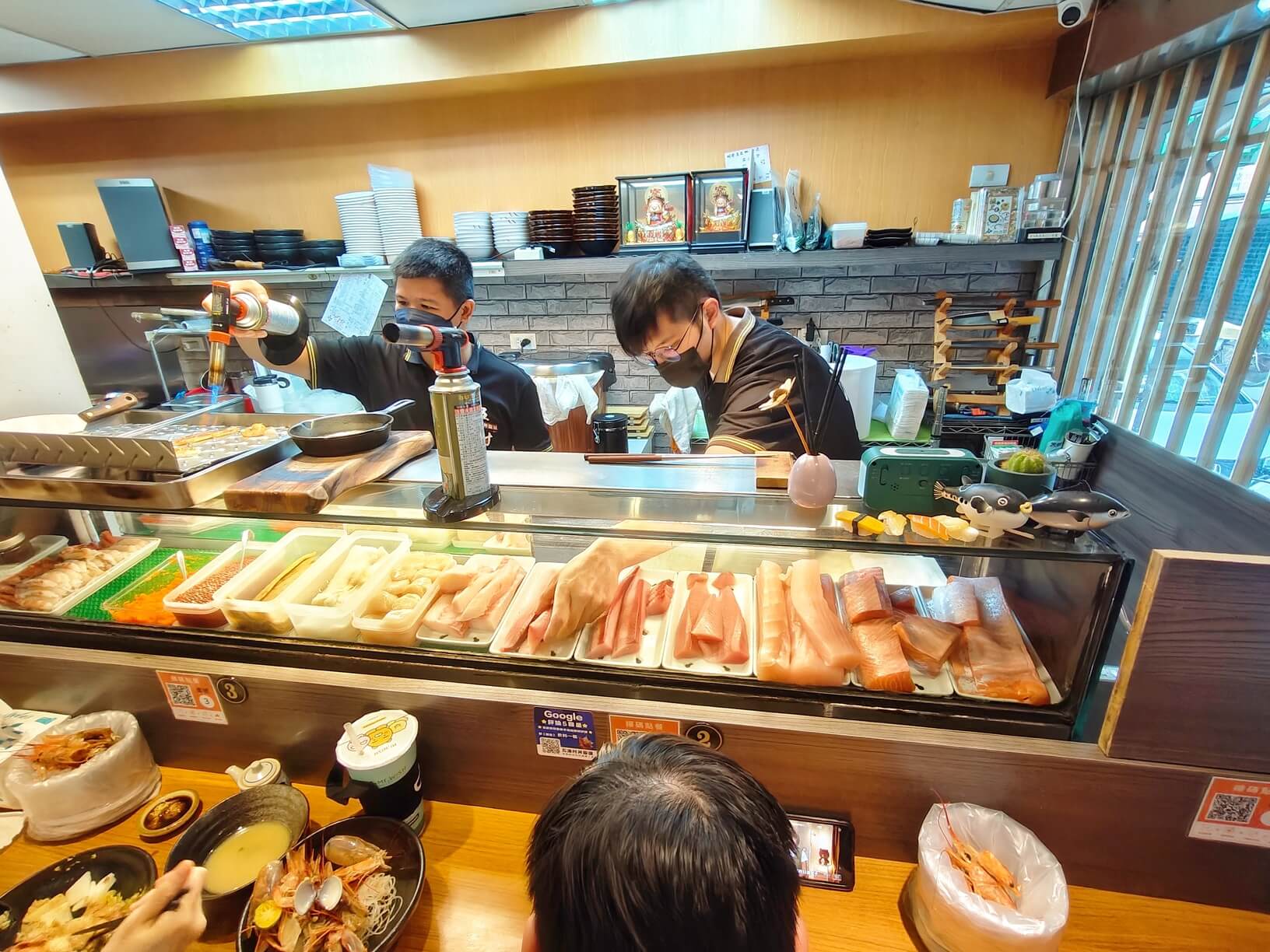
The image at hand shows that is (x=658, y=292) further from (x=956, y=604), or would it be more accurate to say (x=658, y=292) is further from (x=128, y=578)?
(x=128, y=578)

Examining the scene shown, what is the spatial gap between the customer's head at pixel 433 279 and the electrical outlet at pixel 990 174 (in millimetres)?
3553

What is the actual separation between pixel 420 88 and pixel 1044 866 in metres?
5.32

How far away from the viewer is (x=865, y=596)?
1300 millimetres

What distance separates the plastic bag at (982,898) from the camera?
2.80ft

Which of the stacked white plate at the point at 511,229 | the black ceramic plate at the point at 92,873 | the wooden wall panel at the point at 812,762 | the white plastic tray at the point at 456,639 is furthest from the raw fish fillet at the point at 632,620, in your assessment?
the stacked white plate at the point at 511,229

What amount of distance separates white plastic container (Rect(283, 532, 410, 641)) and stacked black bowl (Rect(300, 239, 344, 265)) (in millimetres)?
3976

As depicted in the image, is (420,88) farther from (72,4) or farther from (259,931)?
(259,931)

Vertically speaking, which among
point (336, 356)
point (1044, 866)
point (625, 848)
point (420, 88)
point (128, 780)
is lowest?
point (128, 780)

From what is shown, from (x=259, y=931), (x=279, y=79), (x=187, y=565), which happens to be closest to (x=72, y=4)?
(x=279, y=79)

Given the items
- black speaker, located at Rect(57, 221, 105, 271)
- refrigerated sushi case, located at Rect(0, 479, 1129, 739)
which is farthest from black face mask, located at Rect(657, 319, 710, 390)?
black speaker, located at Rect(57, 221, 105, 271)

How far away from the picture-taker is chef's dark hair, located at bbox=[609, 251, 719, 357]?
2314 millimetres

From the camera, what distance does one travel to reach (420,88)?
4.06m

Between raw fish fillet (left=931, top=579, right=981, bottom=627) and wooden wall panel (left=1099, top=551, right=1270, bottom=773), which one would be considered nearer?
wooden wall panel (left=1099, top=551, right=1270, bottom=773)

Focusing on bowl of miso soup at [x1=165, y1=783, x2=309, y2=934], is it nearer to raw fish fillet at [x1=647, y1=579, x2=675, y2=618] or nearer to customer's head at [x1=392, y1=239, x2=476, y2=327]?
raw fish fillet at [x1=647, y1=579, x2=675, y2=618]
